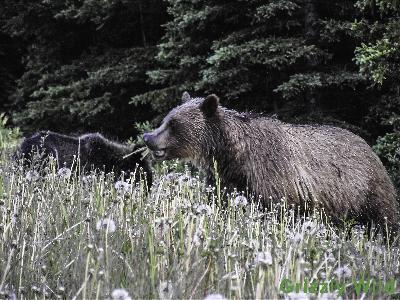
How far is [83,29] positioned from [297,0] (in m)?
10.7

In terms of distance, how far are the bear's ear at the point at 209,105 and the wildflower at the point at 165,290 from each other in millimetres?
3769

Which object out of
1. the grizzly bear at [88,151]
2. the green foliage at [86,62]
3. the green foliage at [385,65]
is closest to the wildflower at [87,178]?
the grizzly bear at [88,151]

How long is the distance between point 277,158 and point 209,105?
36.9 inches

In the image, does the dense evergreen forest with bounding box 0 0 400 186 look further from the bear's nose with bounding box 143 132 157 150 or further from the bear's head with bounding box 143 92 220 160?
the bear's nose with bounding box 143 132 157 150

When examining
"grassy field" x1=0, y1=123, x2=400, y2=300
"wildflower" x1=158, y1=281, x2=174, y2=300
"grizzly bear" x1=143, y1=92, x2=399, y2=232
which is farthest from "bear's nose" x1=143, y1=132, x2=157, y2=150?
"wildflower" x1=158, y1=281, x2=174, y2=300

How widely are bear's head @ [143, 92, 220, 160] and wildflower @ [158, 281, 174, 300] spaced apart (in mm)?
3746

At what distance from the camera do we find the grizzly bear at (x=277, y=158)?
625 cm

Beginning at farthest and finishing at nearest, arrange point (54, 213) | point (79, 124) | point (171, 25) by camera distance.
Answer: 1. point (79, 124)
2. point (171, 25)
3. point (54, 213)

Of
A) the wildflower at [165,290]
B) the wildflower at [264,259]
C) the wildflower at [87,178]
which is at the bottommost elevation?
the wildflower at [165,290]

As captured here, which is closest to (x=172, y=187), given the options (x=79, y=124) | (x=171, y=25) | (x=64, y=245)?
(x=64, y=245)

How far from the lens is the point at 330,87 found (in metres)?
11.0

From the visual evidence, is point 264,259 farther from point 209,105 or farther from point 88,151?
point 88,151

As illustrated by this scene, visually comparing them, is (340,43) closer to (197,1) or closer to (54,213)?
(197,1)

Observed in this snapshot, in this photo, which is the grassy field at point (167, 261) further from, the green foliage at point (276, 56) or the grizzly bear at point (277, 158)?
the green foliage at point (276, 56)
